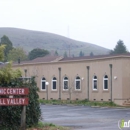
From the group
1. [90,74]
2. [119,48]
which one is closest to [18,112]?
[90,74]

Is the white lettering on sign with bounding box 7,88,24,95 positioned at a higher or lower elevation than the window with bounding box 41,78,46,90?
lower

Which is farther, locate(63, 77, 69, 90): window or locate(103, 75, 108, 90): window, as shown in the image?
locate(63, 77, 69, 90): window

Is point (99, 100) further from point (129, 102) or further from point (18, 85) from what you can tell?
point (18, 85)

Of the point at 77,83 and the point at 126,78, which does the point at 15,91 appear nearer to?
the point at 126,78

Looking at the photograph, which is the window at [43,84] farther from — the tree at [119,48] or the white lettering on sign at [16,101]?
the tree at [119,48]

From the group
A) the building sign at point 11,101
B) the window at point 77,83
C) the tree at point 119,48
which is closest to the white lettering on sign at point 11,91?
the building sign at point 11,101

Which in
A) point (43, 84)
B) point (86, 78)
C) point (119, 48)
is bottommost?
point (43, 84)

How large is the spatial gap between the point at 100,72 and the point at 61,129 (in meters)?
27.7

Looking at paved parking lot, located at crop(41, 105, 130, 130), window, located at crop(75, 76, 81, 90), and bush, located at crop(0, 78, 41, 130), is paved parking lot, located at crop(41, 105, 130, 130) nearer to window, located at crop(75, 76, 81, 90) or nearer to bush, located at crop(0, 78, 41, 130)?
bush, located at crop(0, 78, 41, 130)

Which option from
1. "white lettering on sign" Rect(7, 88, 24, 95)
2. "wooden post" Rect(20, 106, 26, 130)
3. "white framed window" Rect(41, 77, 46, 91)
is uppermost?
"white framed window" Rect(41, 77, 46, 91)

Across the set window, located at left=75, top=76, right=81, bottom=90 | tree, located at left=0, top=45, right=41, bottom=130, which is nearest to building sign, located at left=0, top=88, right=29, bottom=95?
tree, located at left=0, top=45, right=41, bottom=130

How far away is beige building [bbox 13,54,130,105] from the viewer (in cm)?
4312

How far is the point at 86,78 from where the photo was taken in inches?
1887

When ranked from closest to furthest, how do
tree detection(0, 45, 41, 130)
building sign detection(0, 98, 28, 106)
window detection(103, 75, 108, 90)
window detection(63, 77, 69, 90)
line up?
building sign detection(0, 98, 28, 106) → tree detection(0, 45, 41, 130) → window detection(103, 75, 108, 90) → window detection(63, 77, 69, 90)
